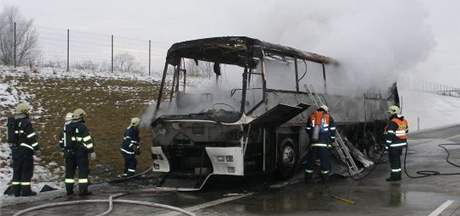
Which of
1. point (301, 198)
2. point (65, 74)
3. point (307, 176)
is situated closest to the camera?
point (301, 198)

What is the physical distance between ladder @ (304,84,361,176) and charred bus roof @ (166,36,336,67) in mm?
933

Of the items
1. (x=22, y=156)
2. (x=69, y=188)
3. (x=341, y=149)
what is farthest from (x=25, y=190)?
(x=341, y=149)

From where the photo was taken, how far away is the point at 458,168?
13.4m

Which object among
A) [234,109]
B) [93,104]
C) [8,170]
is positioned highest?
[93,104]

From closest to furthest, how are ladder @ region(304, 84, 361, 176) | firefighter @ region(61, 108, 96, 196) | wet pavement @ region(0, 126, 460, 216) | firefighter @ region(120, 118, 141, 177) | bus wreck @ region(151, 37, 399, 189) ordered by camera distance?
1. wet pavement @ region(0, 126, 460, 216)
2. bus wreck @ region(151, 37, 399, 189)
3. firefighter @ region(61, 108, 96, 196)
4. firefighter @ region(120, 118, 141, 177)
5. ladder @ region(304, 84, 361, 176)

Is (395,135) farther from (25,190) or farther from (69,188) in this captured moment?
(25,190)

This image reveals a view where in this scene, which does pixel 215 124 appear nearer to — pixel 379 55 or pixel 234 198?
pixel 234 198

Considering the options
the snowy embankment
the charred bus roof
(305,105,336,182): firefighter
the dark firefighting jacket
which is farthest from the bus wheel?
the snowy embankment

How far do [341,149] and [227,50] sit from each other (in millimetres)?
3602

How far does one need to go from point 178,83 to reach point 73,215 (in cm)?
413

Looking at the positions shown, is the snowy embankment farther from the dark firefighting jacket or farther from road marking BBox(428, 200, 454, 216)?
road marking BBox(428, 200, 454, 216)

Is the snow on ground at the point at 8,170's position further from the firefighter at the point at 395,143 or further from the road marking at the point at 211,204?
the firefighter at the point at 395,143

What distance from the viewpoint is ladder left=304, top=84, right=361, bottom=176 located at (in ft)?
39.8

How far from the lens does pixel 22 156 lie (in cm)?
987
